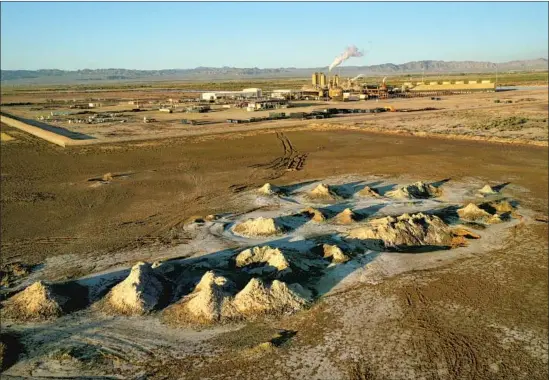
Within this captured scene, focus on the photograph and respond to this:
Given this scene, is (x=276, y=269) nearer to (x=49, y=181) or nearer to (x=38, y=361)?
(x=38, y=361)

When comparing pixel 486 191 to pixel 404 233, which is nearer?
pixel 404 233

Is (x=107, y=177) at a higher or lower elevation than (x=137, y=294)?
higher

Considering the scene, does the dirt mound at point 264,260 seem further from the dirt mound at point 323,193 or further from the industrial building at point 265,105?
the industrial building at point 265,105

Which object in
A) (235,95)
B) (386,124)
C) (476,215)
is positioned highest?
(235,95)

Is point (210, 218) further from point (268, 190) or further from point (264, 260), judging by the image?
point (264, 260)

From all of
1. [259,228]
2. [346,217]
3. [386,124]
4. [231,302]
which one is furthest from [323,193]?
[386,124]

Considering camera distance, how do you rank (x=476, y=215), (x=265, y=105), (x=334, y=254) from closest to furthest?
(x=334, y=254) < (x=476, y=215) < (x=265, y=105)

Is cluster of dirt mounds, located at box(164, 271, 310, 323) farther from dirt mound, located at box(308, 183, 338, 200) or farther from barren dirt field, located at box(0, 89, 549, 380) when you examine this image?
Answer: dirt mound, located at box(308, 183, 338, 200)
